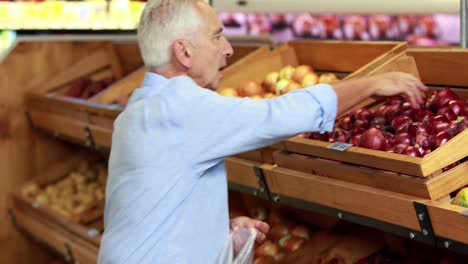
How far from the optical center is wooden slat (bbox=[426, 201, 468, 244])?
207cm

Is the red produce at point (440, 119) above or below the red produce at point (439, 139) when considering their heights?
below

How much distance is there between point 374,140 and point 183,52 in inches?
29.5

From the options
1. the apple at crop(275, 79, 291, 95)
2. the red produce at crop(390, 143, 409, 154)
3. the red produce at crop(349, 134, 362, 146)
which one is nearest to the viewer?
the red produce at crop(390, 143, 409, 154)

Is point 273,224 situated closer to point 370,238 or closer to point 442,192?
point 370,238

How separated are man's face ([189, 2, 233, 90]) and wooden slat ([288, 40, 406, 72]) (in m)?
1.11

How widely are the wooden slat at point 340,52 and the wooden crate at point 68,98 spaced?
140cm

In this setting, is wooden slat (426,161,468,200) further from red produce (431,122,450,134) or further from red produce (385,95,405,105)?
red produce (385,95,405,105)

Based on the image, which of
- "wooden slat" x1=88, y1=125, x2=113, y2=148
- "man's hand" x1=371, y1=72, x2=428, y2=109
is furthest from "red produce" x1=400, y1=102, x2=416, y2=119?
"wooden slat" x1=88, y1=125, x2=113, y2=148

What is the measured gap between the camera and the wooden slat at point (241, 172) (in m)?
3.05

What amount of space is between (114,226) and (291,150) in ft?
2.79

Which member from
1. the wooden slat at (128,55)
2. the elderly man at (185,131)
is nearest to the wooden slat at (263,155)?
the elderly man at (185,131)

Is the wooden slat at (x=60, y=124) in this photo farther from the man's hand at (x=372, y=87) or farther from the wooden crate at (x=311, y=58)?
the man's hand at (x=372, y=87)

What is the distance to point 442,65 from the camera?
291 cm

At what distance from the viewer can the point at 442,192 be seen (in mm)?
2238
